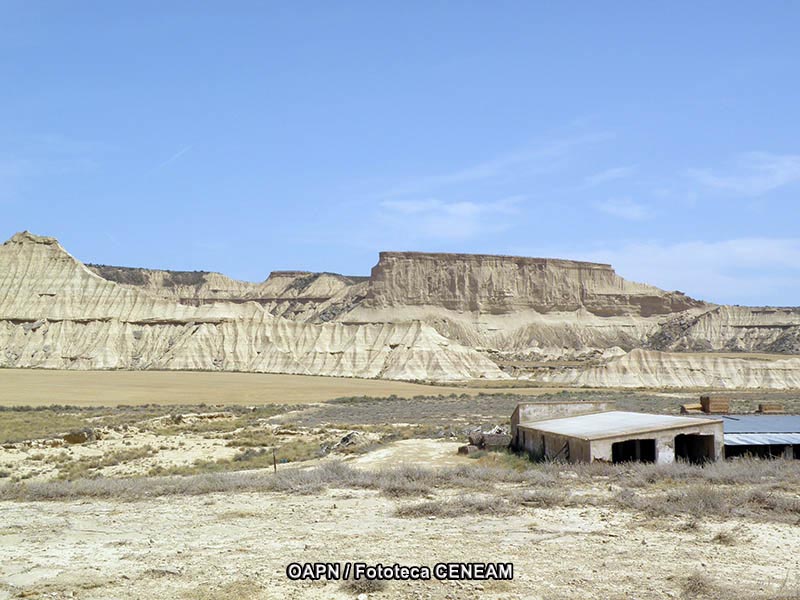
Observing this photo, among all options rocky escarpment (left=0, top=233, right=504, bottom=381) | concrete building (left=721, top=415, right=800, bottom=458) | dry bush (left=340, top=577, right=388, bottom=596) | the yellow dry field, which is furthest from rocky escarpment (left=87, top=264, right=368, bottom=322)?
dry bush (left=340, top=577, right=388, bottom=596)

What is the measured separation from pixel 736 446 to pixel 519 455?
565cm

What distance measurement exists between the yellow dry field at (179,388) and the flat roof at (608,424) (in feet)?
108

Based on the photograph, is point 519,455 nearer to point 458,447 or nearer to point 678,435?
point 458,447

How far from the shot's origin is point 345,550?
32.7 ft

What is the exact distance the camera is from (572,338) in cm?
13288

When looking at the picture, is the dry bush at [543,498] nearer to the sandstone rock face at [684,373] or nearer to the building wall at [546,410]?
the building wall at [546,410]

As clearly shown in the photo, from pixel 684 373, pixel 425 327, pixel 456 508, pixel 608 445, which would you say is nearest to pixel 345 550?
pixel 456 508

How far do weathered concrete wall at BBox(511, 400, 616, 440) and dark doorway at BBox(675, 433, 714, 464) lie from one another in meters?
4.60

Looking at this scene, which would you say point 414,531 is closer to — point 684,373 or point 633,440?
point 633,440

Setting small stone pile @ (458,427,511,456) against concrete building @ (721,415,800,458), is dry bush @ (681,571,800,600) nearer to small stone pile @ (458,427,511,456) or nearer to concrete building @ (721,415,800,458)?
concrete building @ (721,415,800,458)

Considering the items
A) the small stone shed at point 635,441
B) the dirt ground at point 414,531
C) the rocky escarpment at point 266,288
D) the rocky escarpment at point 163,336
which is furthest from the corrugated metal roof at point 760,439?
the rocky escarpment at point 266,288

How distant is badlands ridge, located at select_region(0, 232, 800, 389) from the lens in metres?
84.9

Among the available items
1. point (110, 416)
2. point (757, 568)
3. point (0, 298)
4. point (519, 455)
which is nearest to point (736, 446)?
point (519, 455)

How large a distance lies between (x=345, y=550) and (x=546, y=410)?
50.8 feet
